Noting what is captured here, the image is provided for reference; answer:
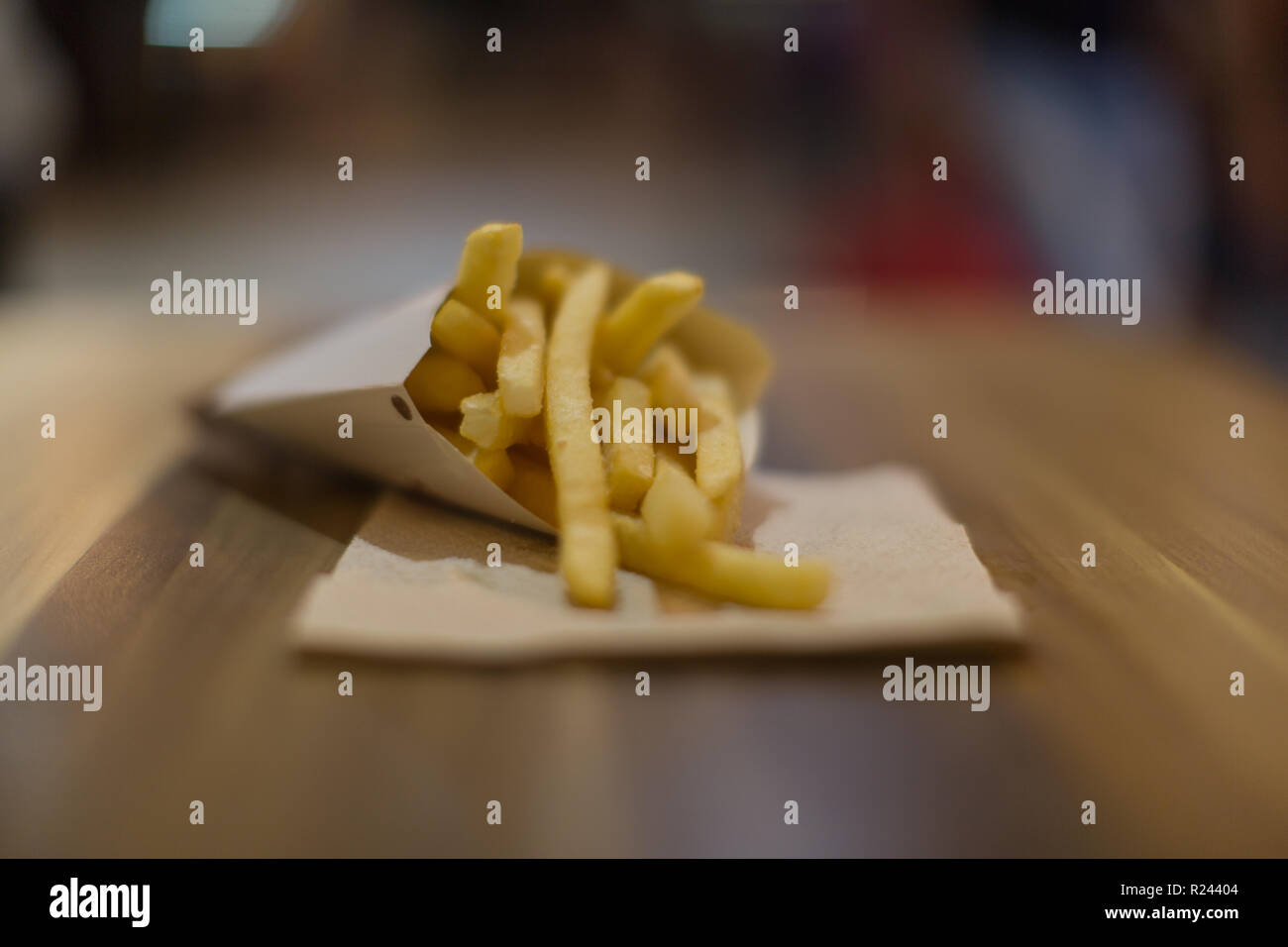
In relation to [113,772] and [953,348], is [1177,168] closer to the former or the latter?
[953,348]

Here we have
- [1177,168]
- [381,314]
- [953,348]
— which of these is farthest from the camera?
[1177,168]

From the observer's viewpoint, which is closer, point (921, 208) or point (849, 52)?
point (849, 52)

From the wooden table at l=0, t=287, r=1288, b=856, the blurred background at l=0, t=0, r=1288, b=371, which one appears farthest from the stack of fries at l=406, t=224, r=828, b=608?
the blurred background at l=0, t=0, r=1288, b=371

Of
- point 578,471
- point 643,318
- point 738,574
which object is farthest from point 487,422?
point 738,574

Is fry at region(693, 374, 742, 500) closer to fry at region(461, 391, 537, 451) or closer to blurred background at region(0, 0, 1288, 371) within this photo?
fry at region(461, 391, 537, 451)

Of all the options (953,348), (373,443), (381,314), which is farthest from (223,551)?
(953,348)

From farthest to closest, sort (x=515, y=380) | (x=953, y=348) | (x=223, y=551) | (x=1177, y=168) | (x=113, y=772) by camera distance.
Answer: (x=1177, y=168) → (x=953, y=348) → (x=223, y=551) → (x=515, y=380) → (x=113, y=772)

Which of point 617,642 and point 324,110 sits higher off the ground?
point 324,110

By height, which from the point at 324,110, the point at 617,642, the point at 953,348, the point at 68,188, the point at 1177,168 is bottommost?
the point at 617,642
